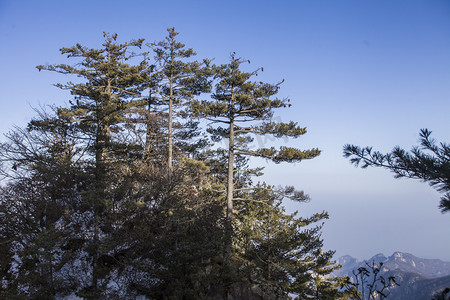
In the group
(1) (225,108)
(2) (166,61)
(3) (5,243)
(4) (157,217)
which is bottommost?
(3) (5,243)

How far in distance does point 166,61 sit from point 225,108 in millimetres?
5713

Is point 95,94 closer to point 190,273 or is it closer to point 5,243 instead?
point 5,243

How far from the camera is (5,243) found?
1185 centimetres

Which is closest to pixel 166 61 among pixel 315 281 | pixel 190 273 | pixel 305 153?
pixel 305 153

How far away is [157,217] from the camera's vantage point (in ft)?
42.9

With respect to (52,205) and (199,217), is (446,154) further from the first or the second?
(52,205)

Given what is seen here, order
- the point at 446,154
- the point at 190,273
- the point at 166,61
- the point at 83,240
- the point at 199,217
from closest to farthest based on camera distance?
the point at 446,154
the point at 190,273
the point at 83,240
the point at 199,217
the point at 166,61

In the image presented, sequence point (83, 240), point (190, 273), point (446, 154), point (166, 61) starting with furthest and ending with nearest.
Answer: point (166, 61) → point (83, 240) → point (190, 273) → point (446, 154)

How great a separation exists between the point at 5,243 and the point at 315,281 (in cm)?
1529

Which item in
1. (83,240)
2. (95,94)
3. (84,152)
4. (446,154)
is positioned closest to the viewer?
(446,154)

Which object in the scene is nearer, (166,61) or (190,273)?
(190,273)

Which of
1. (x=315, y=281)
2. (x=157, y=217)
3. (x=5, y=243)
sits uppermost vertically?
(x=157, y=217)

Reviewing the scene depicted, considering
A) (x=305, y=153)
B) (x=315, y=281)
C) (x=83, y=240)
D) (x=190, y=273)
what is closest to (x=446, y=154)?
(x=190, y=273)

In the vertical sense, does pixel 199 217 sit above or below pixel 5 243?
above
